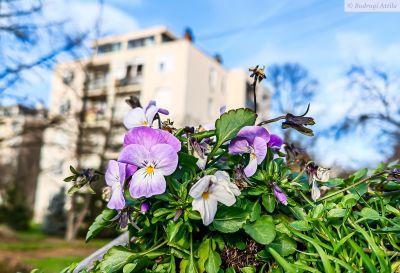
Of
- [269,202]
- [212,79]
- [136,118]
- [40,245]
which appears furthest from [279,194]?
[212,79]

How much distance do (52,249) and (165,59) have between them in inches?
730

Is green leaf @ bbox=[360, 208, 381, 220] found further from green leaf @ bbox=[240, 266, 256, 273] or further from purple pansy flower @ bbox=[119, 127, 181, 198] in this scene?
purple pansy flower @ bbox=[119, 127, 181, 198]

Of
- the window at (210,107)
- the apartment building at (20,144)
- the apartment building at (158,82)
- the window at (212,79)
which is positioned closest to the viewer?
the apartment building at (20,144)

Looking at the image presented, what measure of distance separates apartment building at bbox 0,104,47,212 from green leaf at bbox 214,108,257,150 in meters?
8.47

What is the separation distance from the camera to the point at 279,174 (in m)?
1.03

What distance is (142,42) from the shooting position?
34.8m

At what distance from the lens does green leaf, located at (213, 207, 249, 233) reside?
910 millimetres

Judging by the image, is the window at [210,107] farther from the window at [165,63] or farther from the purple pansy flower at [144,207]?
the purple pansy flower at [144,207]

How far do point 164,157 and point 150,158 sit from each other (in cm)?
3

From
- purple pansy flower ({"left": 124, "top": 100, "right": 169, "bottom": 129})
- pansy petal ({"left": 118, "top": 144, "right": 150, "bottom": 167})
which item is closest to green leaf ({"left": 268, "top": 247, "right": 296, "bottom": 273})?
pansy petal ({"left": 118, "top": 144, "right": 150, "bottom": 167})

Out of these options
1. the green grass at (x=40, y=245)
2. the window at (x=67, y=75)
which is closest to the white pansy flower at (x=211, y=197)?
the green grass at (x=40, y=245)

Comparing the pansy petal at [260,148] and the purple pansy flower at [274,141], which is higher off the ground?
the purple pansy flower at [274,141]

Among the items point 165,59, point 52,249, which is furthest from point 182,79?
point 52,249

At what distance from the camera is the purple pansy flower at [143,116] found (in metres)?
1.13
